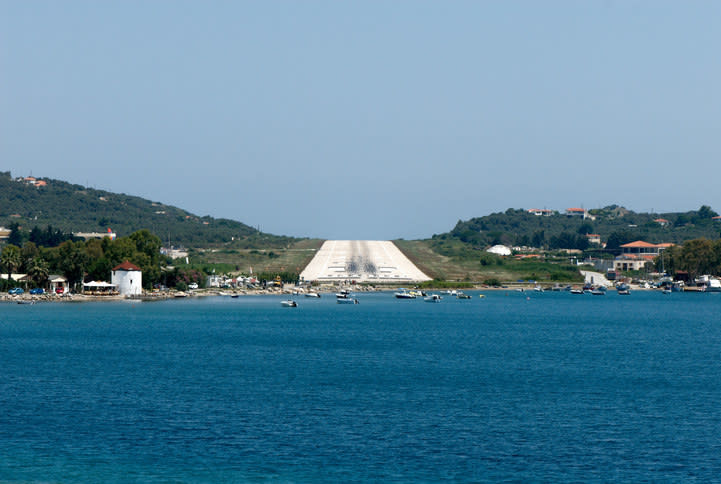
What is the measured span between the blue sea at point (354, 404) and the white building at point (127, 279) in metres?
46.9

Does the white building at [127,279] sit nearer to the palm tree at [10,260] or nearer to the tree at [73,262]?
the tree at [73,262]

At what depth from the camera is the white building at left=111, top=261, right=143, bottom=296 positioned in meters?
143

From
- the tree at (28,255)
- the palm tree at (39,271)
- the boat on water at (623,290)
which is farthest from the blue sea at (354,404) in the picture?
the boat on water at (623,290)

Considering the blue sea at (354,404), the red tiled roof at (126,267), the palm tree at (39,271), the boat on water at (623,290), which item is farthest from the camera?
the boat on water at (623,290)

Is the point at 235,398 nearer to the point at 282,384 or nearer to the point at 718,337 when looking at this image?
the point at 282,384

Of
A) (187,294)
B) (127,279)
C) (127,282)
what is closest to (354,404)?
(127,279)

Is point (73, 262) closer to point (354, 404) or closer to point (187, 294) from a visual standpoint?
point (187, 294)

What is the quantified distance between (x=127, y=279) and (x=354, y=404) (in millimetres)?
101448

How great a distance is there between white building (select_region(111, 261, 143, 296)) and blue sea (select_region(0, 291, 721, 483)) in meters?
46.9

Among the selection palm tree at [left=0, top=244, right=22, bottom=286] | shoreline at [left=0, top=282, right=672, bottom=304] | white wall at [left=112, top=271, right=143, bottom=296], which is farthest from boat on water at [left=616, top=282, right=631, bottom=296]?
palm tree at [left=0, top=244, right=22, bottom=286]

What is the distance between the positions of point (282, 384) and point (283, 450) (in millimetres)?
16994

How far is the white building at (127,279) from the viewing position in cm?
14294

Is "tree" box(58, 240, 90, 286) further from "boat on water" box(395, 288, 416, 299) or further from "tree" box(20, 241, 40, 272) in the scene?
"boat on water" box(395, 288, 416, 299)

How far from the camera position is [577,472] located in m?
34.8
